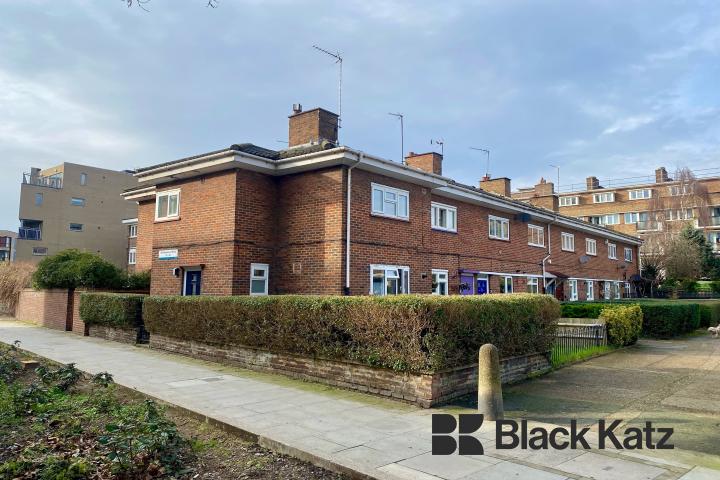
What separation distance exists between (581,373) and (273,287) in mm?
8981

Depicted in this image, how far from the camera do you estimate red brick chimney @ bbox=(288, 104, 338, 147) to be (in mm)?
17047

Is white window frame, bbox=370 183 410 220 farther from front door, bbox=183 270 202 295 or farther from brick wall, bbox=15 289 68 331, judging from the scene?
brick wall, bbox=15 289 68 331

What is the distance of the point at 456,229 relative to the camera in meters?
19.3

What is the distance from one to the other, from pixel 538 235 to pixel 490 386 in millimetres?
19788

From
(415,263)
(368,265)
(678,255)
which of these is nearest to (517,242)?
(415,263)

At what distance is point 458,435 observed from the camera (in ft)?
19.9

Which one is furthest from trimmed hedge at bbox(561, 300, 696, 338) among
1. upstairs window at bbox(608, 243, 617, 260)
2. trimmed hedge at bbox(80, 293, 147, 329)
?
upstairs window at bbox(608, 243, 617, 260)

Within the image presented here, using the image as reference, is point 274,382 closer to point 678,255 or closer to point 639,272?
point 639,272

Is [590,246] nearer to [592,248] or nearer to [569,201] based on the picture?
[592,248]

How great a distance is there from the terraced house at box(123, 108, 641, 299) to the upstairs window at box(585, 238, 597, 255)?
1438 cm

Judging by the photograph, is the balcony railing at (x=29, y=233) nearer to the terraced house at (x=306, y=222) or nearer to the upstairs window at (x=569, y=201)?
the terraced house at (x=306, y=222)

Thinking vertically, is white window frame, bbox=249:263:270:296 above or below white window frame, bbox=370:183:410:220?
below

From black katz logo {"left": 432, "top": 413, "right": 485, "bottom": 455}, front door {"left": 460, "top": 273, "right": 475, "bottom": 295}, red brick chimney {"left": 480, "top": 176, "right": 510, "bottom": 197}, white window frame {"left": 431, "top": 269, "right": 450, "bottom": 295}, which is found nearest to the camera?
black katz logo {"left": 432, "top": 413, "right": 485, "bottom": 455}

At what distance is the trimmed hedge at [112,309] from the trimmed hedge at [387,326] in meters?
4.06
